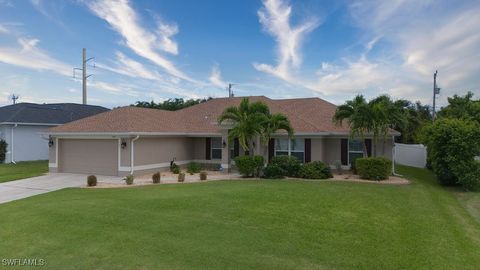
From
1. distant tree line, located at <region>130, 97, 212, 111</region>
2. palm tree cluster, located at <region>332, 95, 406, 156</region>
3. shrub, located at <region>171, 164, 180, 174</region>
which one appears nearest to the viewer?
palm tree cluster, located at <region>332, 95, 406, 156</region>

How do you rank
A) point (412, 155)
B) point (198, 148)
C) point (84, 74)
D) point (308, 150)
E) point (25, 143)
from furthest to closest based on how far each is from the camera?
point (84, 74)
point (25, 143)
point (412, 155)
point (198, 148)
point (308, 150)

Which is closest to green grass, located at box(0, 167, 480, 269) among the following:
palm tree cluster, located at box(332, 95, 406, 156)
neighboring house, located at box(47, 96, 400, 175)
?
palm tree cluster, located at box(332, 95, 406, 156)

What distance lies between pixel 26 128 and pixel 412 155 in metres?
30.6

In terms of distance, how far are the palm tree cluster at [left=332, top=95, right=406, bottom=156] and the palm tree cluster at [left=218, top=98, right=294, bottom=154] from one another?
3.20 m

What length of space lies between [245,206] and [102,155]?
12.3 metres

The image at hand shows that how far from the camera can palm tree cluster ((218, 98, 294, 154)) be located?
1808cm

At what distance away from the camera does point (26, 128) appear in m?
27.5

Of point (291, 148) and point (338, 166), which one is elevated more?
point (291, 148)

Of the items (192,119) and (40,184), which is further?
(192,119)

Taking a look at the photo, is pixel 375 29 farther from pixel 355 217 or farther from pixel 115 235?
pixel 115 235

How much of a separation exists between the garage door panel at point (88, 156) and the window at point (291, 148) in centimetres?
931

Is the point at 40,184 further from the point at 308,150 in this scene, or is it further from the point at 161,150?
the point at 308,150

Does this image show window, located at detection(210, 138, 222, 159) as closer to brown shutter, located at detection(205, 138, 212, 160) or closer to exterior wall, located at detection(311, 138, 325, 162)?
brown shutter, located at detection(205, 138, 212, 160)

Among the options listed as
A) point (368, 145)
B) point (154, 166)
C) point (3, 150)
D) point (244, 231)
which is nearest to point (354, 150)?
point (368, 145)
